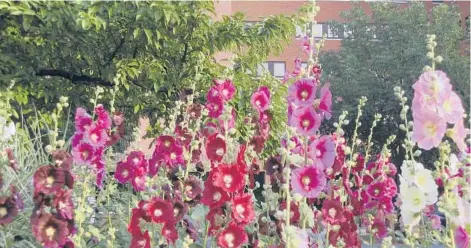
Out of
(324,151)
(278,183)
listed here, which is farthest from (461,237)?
(278,183)

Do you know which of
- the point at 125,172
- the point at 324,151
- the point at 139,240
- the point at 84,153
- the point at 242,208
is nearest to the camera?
the point at 242,208

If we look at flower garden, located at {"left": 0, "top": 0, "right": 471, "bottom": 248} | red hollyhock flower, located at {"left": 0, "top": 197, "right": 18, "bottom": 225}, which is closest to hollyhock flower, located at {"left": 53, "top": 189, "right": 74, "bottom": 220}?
flower garden, located at {"left": 0, "top": 0, "right": 471, "bottom": 248}

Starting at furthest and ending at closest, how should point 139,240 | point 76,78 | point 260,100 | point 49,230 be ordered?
1. point 76,78
2. point 260,100
3. point 139,240
4. point 49,230

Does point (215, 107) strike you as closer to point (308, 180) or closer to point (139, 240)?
→ point (139, 240)

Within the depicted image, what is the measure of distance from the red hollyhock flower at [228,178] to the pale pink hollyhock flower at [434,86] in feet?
2.70

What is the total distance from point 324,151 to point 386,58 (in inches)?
990

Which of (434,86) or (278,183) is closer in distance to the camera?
(434,86)

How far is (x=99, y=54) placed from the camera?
336 inches

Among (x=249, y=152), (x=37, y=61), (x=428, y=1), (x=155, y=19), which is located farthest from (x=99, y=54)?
(x=428, y=1)

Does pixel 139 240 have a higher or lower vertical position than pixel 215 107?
lower

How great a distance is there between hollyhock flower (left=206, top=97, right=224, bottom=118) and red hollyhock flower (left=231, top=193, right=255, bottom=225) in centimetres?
117

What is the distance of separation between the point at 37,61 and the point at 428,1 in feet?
103

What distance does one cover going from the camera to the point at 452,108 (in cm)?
199

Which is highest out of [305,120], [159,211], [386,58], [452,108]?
[452,108]
